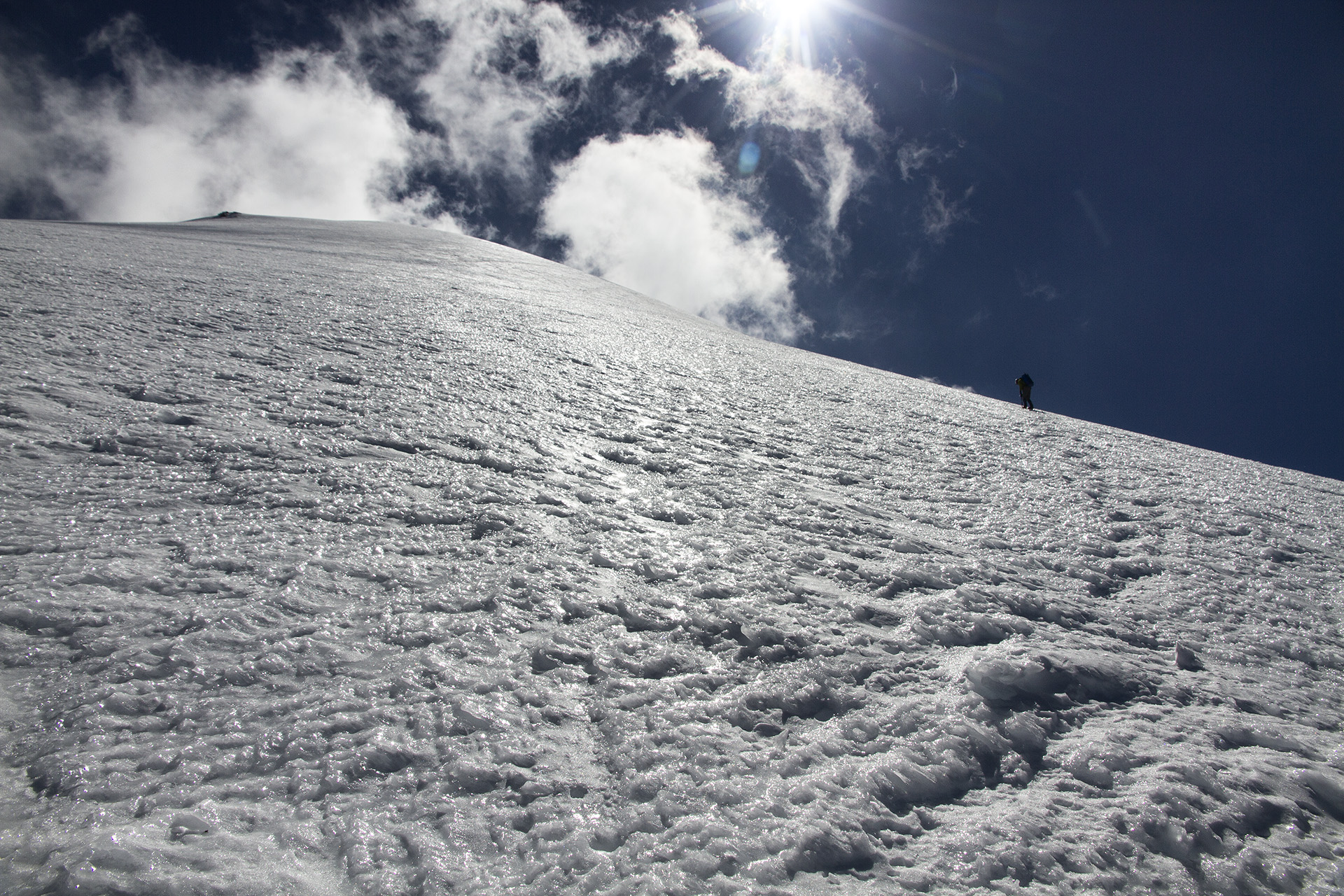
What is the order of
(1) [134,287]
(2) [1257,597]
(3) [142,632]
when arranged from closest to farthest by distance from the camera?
(3) [142,632] < (2) [1257,597] < (1) [134,287]

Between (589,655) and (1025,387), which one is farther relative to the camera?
(1025,387)

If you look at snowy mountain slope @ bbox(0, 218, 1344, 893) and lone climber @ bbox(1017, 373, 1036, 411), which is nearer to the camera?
snowy mountain slope @ bbox(0, 218, 1344, 893)

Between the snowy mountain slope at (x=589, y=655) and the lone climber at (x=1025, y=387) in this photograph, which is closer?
the snowy mountain slope at (x=589, y=655)

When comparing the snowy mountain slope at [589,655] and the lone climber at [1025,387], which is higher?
the lone climber at [1025,387]

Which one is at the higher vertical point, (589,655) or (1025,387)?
(1025,387)

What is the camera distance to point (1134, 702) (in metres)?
1.82

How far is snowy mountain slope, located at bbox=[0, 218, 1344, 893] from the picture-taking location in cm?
116

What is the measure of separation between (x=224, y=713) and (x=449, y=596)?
2.02ft

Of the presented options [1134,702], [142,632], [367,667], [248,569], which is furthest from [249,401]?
[1134,702]

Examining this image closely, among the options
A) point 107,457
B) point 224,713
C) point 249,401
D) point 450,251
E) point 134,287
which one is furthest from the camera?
point 450,251

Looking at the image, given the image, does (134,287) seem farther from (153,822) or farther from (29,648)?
(153,822)

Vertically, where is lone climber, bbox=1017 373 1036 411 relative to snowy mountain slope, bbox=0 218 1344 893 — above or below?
above

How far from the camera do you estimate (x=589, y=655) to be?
1.69 meters

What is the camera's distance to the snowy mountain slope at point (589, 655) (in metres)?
1.16
